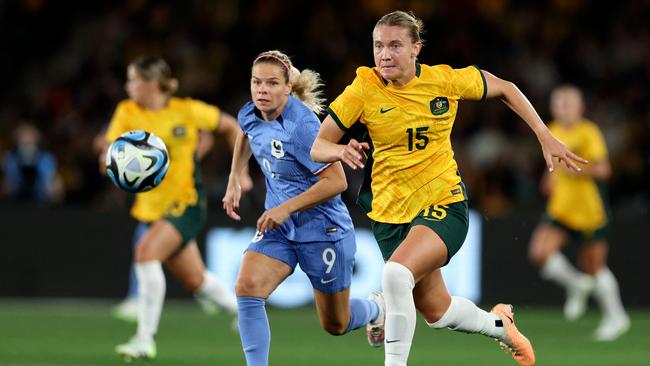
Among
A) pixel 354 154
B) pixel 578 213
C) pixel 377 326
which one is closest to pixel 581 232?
pixel 578 213

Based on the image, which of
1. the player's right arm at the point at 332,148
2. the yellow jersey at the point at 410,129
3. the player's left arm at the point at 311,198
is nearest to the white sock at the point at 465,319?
the yellow jersey at the point at 410,129

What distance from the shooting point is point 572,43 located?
17.5 metres

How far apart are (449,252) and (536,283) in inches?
301

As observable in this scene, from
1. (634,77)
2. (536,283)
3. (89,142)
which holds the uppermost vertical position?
(634,77)

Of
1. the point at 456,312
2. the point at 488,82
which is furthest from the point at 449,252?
the point at 488,82

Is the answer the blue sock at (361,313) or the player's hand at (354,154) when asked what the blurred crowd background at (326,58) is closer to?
the blue sock at (361,313)

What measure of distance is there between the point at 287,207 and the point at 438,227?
800 mm

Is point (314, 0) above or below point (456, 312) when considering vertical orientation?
above

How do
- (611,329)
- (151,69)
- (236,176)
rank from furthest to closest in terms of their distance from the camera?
(611,329), (151,69), (236,176)

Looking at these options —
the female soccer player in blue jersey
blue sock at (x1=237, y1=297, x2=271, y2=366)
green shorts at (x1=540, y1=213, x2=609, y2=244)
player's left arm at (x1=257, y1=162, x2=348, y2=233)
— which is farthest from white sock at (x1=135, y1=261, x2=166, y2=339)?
green shorts at (x1=540, y1=213, x2=609, y2=244)

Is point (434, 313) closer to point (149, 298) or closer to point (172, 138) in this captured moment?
point (149, 298)

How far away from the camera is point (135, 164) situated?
7766 mm

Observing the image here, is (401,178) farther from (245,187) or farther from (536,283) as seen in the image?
(536,283)

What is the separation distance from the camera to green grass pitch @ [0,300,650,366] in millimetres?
9047
